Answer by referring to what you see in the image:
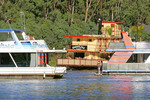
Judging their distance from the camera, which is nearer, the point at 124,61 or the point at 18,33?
the point at 18,33

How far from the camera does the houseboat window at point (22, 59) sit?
42688 mm

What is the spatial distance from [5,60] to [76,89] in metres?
10.2

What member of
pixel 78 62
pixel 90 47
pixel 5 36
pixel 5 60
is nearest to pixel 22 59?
pixel 5 60

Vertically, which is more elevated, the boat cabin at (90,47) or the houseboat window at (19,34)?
the houseboat window at (19,34)

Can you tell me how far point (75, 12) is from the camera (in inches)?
3890

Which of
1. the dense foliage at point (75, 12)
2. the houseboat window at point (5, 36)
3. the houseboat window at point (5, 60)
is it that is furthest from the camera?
the dense foliage at point (75, 12)

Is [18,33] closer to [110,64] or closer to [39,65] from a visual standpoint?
[39,65]

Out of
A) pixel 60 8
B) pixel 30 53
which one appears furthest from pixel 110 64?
pixel 60 8

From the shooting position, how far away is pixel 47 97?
31.3 metres

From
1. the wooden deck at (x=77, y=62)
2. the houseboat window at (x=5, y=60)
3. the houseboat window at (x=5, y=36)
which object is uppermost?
the houseboat window at (x=5, y=36)

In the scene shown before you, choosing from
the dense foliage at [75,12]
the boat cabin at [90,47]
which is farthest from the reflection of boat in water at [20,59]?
the dense foliage at [75,12]

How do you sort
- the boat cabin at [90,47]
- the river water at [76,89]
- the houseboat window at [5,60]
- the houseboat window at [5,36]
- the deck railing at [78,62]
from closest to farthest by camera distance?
the river water at [76,89] < the houseboat window at [5,60] < the houseboat window at [5,36] < the deck railing at [78,62] < the boat cabin at [90,47]

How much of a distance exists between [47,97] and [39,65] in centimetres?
1206

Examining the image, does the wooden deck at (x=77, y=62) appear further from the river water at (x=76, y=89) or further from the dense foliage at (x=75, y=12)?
the river water at (x=76, y=89)
